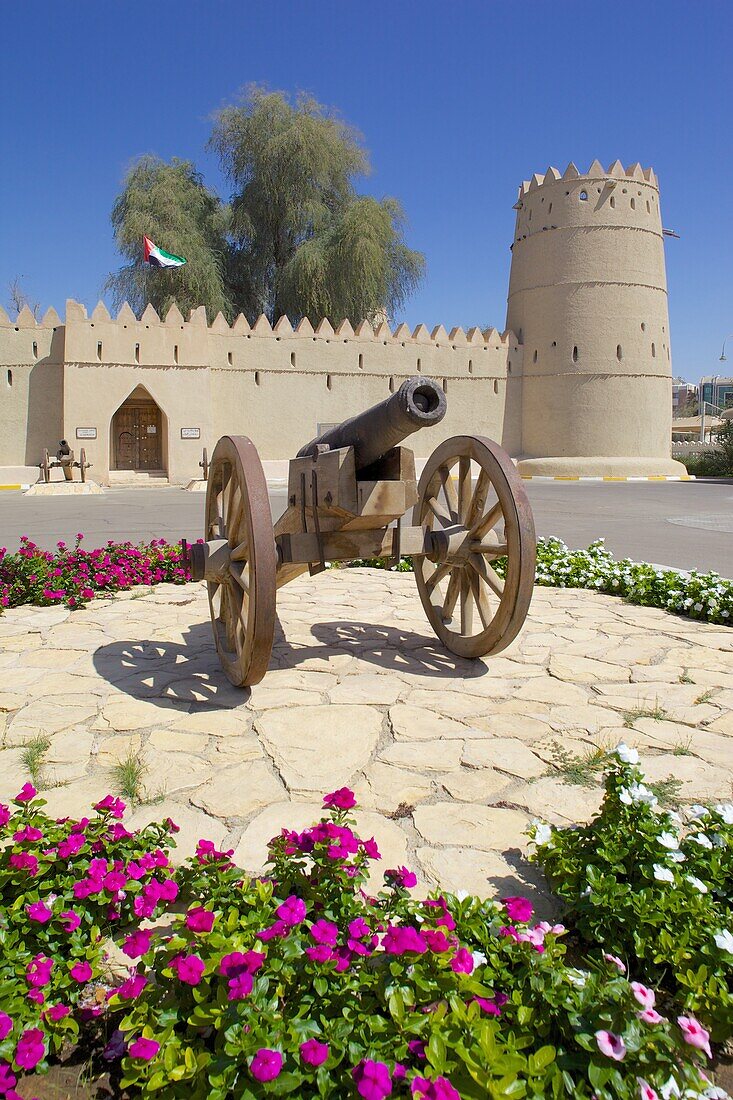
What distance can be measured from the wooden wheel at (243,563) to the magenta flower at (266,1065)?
2007 millimetres

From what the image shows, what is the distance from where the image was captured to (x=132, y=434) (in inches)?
956

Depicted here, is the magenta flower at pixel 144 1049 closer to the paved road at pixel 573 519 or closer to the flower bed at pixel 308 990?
the flower bed at pixel 308 990

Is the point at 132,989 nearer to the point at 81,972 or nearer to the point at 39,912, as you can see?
the point at 81,972

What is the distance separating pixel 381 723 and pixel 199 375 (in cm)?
2008

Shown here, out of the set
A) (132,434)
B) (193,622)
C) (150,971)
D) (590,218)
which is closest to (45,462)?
(132,434)

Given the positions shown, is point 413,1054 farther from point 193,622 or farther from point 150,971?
point 193,622

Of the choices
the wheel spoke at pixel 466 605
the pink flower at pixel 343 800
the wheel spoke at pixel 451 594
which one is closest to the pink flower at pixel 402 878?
the pink flower at pixel 343 800

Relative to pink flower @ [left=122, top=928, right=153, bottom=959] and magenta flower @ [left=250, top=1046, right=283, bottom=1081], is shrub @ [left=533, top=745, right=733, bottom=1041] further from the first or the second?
pink flower @ [left=122, top=928, right=153, bottom=959]

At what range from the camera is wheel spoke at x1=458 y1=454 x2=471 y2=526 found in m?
4.37

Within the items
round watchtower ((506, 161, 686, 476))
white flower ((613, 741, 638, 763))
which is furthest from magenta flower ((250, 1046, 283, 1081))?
round watchtower ((506, 161, 686, 476))

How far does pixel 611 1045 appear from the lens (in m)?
1.43

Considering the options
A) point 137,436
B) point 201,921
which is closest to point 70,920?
point 201,921

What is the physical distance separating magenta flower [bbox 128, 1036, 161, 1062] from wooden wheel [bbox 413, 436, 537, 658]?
2.61m

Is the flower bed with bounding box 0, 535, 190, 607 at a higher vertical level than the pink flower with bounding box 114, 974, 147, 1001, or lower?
higher
